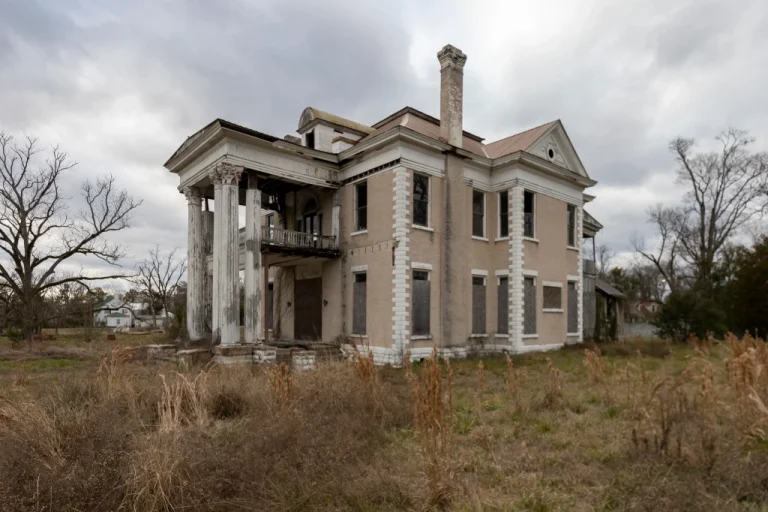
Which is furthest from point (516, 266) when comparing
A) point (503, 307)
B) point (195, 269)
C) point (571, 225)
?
point (195, 269)

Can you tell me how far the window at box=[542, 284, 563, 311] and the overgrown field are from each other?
46.2 feet

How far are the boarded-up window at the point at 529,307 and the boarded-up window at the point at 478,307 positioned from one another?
1794 mm

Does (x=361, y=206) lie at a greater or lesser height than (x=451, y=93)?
lesser

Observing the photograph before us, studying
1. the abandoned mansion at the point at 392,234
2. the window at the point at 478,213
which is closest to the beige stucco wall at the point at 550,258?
the abandoned mansion at the point at 392,234

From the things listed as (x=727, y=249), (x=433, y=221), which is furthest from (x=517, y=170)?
(x=727, y=249)

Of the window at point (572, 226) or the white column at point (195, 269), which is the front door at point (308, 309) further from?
the window at point (572, 226)

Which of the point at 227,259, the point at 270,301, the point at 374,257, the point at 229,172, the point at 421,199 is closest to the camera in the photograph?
the point at 229,172

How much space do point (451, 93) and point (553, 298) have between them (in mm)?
10630

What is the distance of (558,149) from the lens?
2284cm

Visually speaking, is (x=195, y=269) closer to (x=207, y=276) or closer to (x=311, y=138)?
(x=207, y=276)

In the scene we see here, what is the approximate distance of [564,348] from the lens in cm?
2153

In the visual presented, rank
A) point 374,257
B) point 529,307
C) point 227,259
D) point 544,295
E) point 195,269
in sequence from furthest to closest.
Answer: point 544,295
point 529,307
point 195,269
point 374,257
point 227,259

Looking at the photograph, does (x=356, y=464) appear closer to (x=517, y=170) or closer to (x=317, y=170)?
(x=317, y=170)

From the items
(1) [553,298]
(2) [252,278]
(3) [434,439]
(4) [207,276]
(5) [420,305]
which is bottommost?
(3) [434,439]
